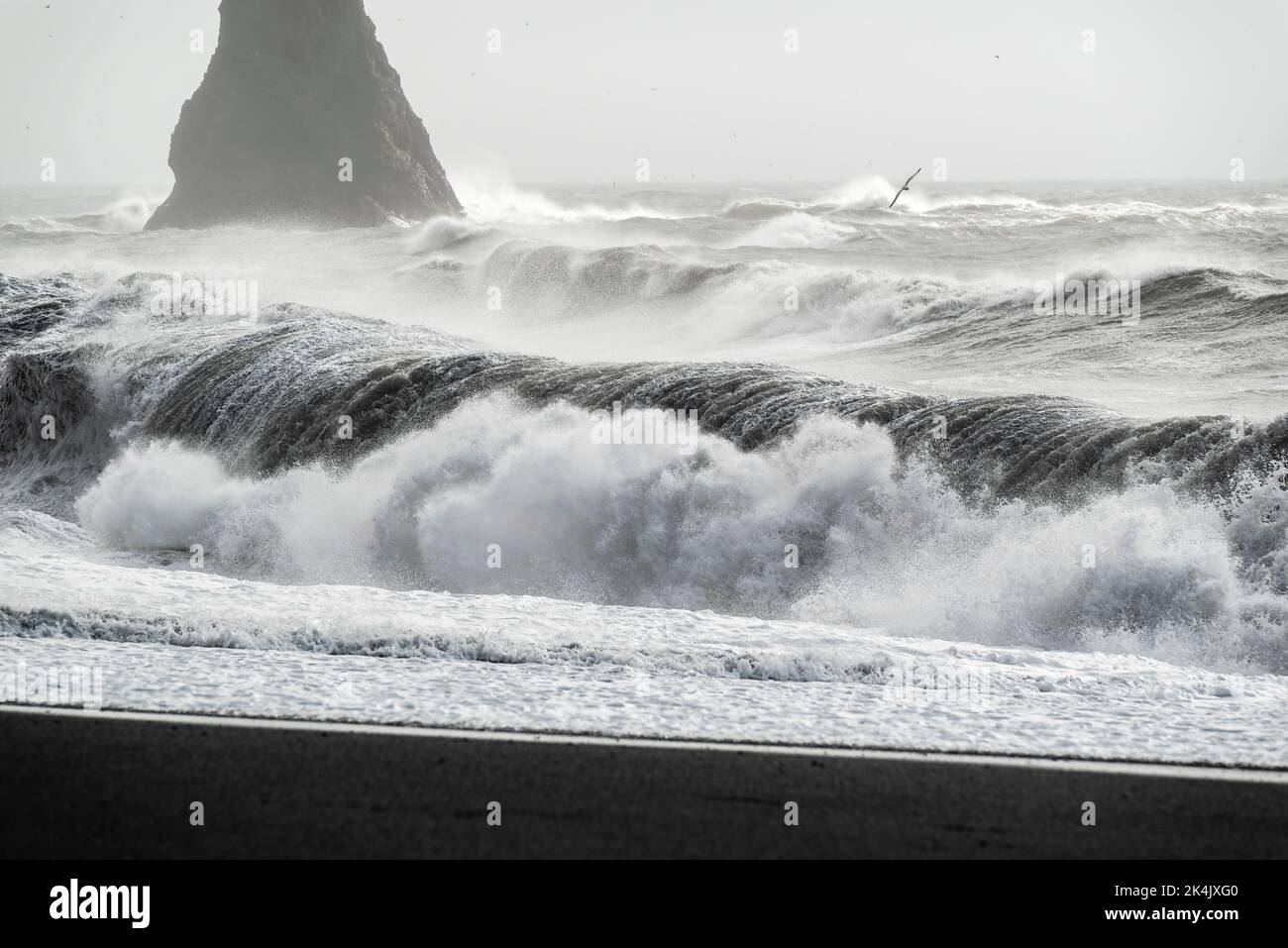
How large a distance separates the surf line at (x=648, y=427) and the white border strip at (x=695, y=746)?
525cm

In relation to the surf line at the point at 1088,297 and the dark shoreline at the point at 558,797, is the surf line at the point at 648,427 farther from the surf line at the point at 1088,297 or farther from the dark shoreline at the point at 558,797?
the surf line at the point at 1088,297

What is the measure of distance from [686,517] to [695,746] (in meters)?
4.78

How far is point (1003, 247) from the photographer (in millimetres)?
28297

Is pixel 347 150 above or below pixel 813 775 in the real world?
above

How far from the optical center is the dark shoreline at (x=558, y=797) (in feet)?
11.0

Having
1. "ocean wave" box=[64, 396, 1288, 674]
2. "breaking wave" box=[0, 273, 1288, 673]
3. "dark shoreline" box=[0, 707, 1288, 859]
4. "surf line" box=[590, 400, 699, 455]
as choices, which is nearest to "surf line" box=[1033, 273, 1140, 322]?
"breaking wave" box=[0, 273, 1288, 673]

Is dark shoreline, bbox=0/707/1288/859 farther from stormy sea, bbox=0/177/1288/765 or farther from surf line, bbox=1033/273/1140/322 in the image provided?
surf line, bbox=1033/273/1140/322

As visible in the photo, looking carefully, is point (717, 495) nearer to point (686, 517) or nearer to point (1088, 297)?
point (686, 517)

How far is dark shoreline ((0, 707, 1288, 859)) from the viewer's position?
132 inches

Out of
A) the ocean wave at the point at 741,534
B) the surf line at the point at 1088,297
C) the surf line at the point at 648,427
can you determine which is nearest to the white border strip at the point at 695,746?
the ocean wave at the point at 741,534

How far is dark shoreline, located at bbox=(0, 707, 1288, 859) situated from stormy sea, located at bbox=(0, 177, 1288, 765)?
26cm

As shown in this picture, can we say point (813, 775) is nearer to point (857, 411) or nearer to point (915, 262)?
point (857, 411)

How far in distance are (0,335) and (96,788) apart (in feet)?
44.6
